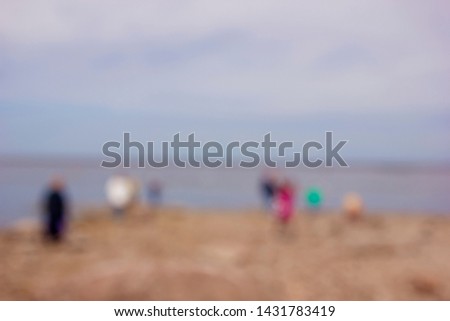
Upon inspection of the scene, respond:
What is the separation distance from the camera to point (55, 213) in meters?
7.45

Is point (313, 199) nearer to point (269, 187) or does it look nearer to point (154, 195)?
point (269, 187)

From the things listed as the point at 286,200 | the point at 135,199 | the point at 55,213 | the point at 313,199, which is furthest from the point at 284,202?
the point at 55,213

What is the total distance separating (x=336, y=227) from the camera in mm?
8914

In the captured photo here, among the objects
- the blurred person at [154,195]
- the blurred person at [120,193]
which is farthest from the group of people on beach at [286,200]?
the blurred person at [120,193]

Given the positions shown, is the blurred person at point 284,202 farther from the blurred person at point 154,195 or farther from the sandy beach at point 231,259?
the blurred person at point 154,195

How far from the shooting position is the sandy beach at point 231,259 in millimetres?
4594

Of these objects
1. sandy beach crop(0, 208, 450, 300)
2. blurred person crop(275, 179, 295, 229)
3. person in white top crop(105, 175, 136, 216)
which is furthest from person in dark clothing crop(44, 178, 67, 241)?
blurred person crop(275, 179, 295, 229)

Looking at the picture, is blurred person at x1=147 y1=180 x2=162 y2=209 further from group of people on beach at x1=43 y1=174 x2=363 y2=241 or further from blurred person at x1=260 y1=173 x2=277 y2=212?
blurred person at x1=260 y1=173 x2=277 y2=212

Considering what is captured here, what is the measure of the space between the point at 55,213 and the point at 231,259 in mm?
2833

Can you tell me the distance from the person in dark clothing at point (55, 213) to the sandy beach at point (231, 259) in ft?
0.59

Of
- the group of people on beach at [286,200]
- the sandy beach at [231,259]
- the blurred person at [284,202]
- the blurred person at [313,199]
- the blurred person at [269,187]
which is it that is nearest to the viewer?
the sandy beach at [231,259]

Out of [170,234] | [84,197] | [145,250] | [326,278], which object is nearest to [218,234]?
[170,234]

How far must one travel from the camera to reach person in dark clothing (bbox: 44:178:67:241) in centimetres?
741
